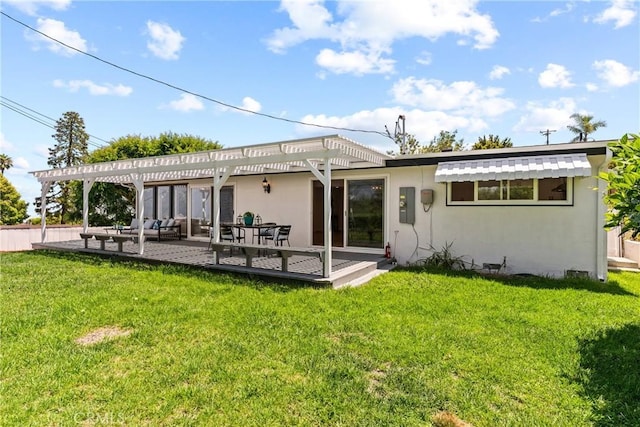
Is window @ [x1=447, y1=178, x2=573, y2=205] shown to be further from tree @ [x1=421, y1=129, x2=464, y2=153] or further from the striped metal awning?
tree @ [x1=421, y1=129, x2=464, y2=153]

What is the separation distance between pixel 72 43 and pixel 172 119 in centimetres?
1137

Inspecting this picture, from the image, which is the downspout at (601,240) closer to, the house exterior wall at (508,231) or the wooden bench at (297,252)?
the house exterior wall at (508,231)

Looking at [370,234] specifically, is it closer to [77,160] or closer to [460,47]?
[460,47]

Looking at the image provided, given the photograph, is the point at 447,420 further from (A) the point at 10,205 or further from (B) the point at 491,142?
(A) the point at 10,205

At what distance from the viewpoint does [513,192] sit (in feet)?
30.6

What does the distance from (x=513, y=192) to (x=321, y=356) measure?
7.78 meters

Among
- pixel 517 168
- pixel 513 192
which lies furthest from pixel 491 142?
pixel 517 168

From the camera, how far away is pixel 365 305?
624 centimetres

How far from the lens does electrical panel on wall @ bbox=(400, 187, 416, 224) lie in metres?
10.5

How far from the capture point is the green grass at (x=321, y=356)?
3.11 meters

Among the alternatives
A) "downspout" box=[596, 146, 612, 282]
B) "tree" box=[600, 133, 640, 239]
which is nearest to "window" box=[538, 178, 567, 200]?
"downspout" box=[596, 146, 612, 282]

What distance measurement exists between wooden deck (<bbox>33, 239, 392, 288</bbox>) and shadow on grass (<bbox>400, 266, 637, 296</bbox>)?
191 centimetres

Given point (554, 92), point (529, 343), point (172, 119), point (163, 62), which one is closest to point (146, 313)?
point (529, 343)

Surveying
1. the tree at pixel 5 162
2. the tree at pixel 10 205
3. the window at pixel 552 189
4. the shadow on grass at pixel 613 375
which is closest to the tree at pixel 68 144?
the tree at pixel 5 162
